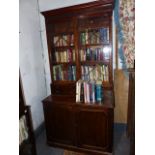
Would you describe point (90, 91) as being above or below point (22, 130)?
above

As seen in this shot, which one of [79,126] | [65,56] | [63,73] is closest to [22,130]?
[79,126]

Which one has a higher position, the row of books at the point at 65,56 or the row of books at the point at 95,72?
the row of books at the point at 65,56

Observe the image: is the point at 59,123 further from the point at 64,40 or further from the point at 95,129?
the point at 64,40

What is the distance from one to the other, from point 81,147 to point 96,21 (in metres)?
1.84

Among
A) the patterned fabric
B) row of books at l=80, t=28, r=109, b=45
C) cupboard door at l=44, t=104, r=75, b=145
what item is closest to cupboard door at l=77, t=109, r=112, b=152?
cupboard door at l=44, t=104, r=75, b=145

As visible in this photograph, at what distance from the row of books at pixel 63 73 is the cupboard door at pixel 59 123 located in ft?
1.73

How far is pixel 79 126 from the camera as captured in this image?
1928mm

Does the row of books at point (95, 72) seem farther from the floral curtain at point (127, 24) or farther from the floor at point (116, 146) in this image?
the floor at point (116, 146)

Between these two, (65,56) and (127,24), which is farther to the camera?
(65,56)

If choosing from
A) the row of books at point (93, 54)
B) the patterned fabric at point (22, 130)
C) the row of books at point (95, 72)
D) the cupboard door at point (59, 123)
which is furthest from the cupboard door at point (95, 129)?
the row of books at point (93, 54)

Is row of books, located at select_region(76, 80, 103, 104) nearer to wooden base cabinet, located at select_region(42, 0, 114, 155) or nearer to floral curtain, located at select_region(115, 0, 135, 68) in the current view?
wooden base cabinet, located at select_region(42, 0, 114, 155)

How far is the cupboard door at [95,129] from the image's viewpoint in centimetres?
178

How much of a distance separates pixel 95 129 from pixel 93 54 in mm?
1086

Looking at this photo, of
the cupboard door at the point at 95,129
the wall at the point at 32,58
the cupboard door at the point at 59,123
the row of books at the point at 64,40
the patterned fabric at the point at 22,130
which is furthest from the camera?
the row of books at the point at 64,40
